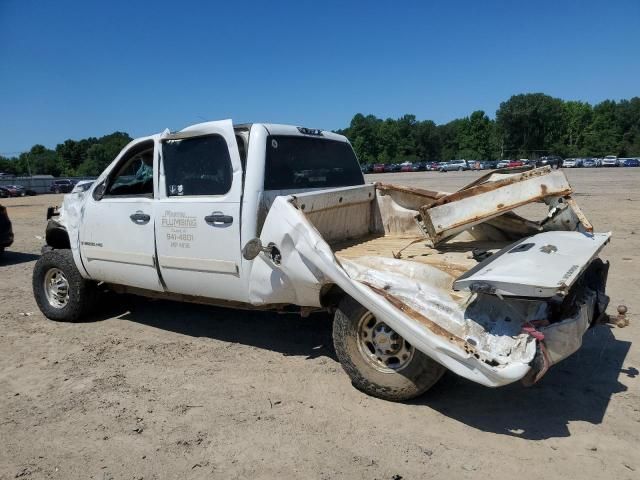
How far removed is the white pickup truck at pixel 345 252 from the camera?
3082 mm

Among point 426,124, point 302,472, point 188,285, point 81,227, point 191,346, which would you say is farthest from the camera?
point 426,124

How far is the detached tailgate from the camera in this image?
2.88 m

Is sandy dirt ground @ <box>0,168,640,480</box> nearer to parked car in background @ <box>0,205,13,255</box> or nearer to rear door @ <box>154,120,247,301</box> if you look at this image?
rear door @ <box>154,120,247,301</box>

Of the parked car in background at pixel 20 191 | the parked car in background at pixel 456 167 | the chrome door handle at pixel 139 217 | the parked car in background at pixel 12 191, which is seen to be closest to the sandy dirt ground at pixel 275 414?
the chrome door handle at pixel 139 217

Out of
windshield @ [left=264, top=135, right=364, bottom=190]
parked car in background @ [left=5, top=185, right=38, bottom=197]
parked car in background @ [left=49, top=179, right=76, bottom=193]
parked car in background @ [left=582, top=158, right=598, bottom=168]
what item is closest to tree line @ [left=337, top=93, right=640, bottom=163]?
parked car in background @ [left=582, top=158, right=598, bottom=168]

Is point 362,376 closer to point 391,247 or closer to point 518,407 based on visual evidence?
point 518,407

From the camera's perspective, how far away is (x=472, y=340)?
→ 304 cm

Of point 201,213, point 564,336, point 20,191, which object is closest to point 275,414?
point 201,213

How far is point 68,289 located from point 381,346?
3884 mm

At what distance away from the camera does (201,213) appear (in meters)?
4.41

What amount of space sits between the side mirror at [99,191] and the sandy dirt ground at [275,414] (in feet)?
4.77

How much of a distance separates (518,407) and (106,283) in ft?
14.4

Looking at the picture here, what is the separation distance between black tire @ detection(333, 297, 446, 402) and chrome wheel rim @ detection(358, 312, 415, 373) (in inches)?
0.9

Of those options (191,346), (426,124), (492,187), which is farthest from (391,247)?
(426,124)
